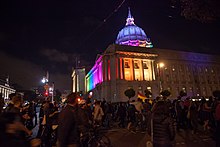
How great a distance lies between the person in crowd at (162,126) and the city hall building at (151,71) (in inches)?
Answer: 1699

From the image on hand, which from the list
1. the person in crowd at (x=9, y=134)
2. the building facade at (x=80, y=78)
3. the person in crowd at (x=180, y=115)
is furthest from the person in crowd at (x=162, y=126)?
the building facade at (x=80, y=78)

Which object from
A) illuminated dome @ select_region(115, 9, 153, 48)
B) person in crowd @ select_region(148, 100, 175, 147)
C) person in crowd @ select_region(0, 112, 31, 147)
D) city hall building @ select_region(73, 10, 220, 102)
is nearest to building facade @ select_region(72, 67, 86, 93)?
city hall building @ select_region(73, 10, 220, 102)

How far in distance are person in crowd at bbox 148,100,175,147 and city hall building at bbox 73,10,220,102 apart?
43.2m

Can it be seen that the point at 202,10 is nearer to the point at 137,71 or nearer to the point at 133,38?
the point at 137,71

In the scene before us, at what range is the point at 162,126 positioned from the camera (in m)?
4.27

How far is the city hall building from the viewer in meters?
51.7

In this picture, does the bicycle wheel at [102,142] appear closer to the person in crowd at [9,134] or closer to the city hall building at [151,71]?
the person in crowd at [9,134]

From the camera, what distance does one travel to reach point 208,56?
234ft

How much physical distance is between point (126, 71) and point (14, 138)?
52541mm

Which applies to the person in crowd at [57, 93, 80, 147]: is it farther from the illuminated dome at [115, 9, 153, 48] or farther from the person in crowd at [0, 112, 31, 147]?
the illuminated dome at [115, 9, 153, 48]

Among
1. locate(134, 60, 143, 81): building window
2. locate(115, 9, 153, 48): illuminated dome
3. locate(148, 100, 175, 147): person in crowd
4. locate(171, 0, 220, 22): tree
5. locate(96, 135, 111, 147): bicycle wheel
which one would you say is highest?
locate(115, 9, 153, 48): illuminated dome

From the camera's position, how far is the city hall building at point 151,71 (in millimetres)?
51688

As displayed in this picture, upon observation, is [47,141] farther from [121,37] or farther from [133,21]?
[133,21]

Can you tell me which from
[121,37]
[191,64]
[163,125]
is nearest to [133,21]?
[121,37]
